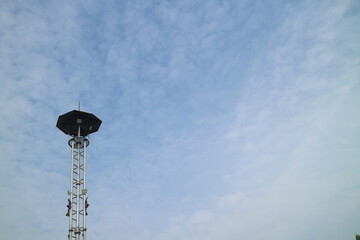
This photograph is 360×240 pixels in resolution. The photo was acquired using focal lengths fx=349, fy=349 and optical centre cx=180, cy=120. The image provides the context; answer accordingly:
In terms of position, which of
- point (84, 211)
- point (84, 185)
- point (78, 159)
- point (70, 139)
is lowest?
point (84, 211)

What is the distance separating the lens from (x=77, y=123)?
38.5 meters

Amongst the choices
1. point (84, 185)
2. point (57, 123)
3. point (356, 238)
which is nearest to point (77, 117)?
point (57, 123)

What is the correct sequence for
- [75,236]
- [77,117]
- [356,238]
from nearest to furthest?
1. [75,236]
2. [77,117]
3. [356,238]

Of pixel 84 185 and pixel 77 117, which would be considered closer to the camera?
pixel 84 185

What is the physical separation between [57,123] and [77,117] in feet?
7.70

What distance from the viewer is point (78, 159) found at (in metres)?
37.7

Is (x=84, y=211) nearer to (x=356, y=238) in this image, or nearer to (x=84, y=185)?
(x=84, y=185)

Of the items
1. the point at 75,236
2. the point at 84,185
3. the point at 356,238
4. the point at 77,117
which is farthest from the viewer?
the point at 356,238

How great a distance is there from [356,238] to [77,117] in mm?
37087

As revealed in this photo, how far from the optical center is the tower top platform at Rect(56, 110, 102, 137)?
125ft

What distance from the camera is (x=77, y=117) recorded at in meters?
38.4

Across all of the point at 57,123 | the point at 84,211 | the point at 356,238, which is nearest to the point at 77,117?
the point at 57,123

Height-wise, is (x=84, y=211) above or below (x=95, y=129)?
below

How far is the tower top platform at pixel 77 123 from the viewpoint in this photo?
3823 cm
